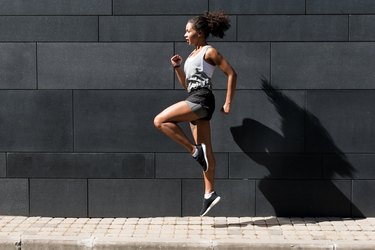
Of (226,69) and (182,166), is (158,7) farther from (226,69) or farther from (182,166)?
(182,166)

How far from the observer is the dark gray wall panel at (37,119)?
22.5 ft

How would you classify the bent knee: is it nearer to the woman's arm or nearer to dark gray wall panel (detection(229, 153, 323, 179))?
the woman's arm

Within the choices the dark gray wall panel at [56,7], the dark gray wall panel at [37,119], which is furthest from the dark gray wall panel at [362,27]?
the dark gray wall panel at [37,119]

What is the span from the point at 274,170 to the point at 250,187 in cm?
33

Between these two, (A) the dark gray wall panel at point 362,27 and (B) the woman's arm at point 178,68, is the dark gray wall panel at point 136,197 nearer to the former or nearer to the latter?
(B) the woman's arm at point 178,68

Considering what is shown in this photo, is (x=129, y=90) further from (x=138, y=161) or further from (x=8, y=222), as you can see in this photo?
(x=8, y=222)

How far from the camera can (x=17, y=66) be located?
22.5 feet

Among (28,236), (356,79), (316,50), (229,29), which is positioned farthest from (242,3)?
(28,236)

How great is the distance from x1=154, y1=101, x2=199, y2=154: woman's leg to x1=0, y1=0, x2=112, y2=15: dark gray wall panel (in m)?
1.43

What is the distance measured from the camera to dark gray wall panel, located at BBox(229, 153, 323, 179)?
6.84 m

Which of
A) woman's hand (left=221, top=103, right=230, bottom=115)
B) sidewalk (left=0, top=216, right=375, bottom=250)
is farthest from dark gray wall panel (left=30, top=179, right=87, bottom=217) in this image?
woman's hand (left=221, top=103, right=230, bottom=115)

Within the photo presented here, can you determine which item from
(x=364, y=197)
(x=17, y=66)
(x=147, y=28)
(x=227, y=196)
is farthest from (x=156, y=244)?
(x=17, y=66)

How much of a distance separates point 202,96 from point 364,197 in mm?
2226

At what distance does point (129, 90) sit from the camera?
683cm
